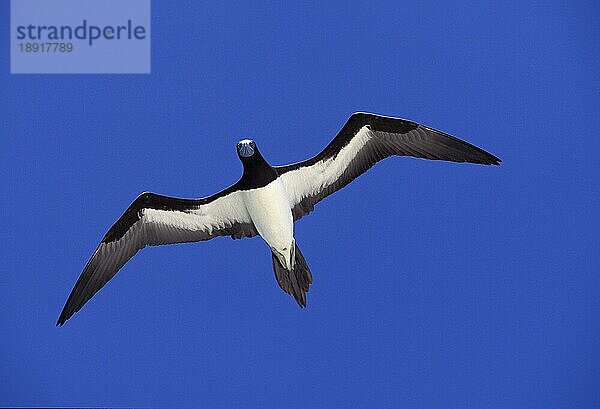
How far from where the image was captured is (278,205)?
7.98 m

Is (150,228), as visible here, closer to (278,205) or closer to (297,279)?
(278,205)

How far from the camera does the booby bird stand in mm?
8070

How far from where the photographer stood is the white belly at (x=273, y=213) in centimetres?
798

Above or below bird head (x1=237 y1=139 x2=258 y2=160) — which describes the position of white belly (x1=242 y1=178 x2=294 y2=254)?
below

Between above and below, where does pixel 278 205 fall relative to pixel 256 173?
below

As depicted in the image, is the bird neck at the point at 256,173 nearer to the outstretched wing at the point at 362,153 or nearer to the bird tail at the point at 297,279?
the outstretched wing at the point at 362,153

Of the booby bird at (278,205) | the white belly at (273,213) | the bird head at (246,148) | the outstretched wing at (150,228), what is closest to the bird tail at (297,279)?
the booby bird at (278,205)

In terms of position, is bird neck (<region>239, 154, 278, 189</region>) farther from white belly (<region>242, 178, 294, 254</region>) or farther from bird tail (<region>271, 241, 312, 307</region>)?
bird tail (<region>271, 241, 312, 307</region>)

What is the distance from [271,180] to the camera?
7.97 m

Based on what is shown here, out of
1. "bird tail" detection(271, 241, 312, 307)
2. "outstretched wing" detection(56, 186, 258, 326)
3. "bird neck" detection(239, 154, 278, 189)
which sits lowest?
"bird tail" detection(271, 241, 312, 307)

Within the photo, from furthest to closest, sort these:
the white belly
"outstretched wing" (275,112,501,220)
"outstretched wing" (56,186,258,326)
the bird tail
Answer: "outstretched wing" (56,186,258,326) < "outstretched wing" (275,112,501,220) < the bird tail < the white belly

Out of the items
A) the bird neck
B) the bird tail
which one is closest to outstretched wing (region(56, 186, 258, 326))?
the bird neck

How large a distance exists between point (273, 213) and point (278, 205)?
8 cm

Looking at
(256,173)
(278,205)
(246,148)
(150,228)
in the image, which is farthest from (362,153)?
(150,228)
